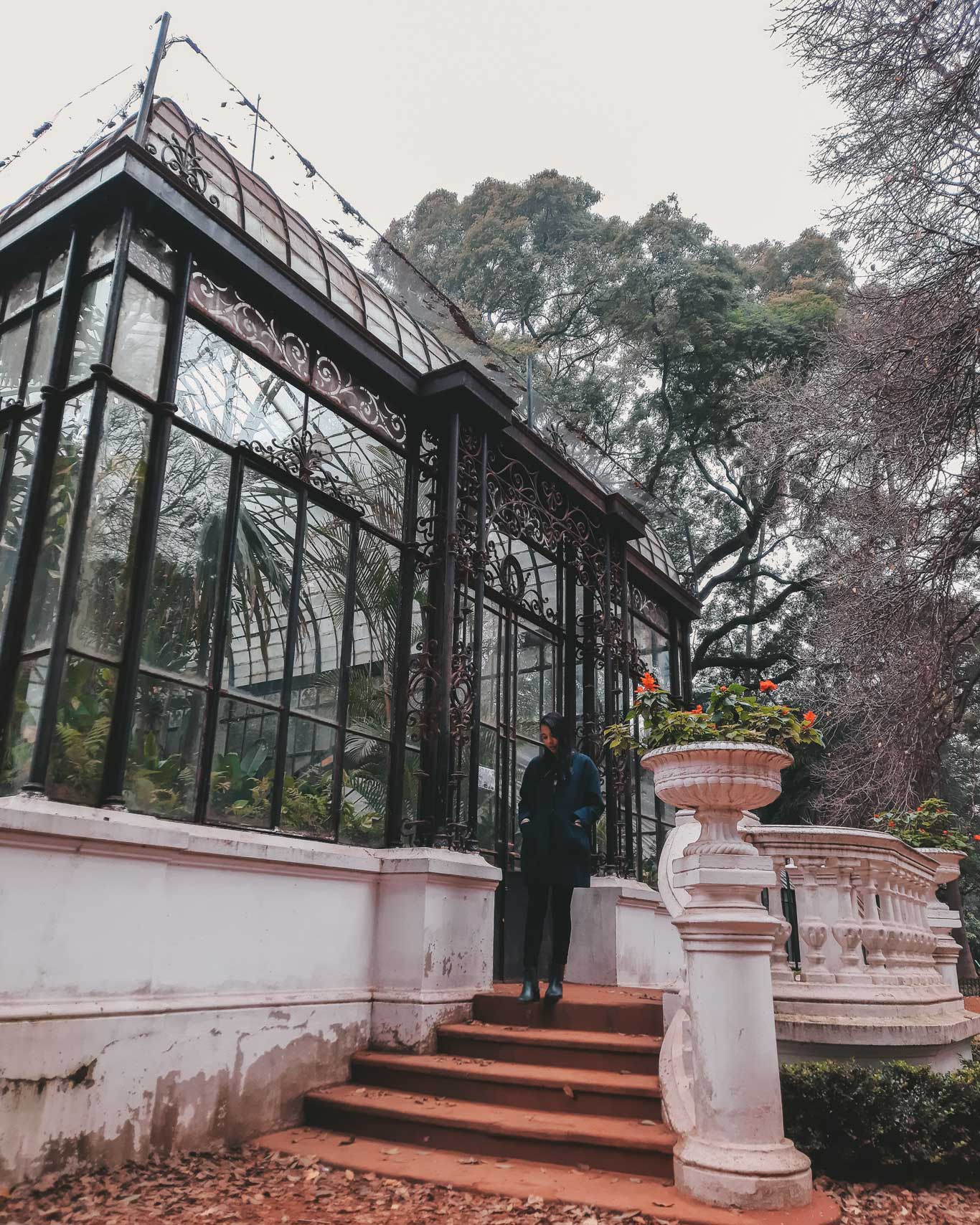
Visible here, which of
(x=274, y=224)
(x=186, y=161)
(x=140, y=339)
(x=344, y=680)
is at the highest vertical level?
(x=274, y=224)

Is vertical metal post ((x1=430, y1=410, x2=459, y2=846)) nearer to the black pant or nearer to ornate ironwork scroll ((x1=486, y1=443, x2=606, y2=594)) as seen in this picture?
ornate ironwork scroll ((x1=486, y1=443, x2=606, y2=594))

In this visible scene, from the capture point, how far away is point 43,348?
5793 mm

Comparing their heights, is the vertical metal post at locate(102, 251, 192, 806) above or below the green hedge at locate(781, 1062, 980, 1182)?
above

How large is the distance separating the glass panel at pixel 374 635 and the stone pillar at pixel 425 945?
3.35 feet

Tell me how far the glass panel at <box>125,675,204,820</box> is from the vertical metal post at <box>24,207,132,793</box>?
0.49m

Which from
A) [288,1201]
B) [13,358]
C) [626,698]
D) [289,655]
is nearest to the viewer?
[288,1201]

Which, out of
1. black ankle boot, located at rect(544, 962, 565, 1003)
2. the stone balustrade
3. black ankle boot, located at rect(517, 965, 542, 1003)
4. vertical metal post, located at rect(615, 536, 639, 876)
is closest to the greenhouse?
vertical metal post, located at rect(615, 536, 639, 876)

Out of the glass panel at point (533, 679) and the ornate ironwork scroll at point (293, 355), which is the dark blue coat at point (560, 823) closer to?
the glass panel at point (533, 679)

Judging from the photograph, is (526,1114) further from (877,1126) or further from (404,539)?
(404,539)

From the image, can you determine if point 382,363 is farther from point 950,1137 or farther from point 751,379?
point 751,379

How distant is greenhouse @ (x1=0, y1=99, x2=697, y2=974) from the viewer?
199 inches

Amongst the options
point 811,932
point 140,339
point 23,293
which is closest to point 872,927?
point 811,932

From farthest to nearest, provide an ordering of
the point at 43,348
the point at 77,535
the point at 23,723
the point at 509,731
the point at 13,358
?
1. the point at 509,731
2. the point at 13,358
3. the point at 43,348
4. the point at 77,535
5. the point at 23,723

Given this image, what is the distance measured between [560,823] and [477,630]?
1.87m
